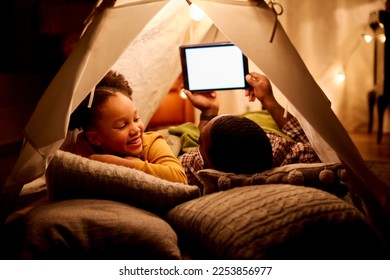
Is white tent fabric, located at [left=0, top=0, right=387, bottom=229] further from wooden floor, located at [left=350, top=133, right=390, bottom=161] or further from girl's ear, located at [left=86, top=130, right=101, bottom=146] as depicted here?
Answer: wooden floor, located at [left=350, top=133, right=390, bottom=161]

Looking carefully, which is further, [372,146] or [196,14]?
[372,146]

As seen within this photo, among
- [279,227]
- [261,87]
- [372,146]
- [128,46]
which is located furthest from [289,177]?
[372,146]

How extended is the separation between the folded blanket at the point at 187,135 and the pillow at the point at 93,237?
0.85 m

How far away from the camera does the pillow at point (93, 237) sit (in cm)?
92

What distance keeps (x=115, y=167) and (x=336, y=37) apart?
89.6 inches

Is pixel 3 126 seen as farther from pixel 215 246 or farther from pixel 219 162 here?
pixel 215 246

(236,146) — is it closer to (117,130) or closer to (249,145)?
(249,145)

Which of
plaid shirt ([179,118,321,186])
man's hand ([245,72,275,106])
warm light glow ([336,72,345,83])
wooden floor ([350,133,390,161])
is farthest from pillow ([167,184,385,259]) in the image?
warm light glow ([336,72,345,83])

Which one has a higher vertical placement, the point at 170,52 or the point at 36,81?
the point at 170,52

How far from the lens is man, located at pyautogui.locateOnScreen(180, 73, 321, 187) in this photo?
1.15 metres

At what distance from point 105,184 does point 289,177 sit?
0.45 metres

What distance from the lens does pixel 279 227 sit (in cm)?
91
